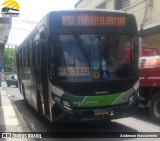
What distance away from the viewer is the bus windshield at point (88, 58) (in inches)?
336

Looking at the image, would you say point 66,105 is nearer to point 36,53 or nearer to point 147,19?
point 36,53

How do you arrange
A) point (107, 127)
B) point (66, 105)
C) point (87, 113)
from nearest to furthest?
point (66, 105)
point (87, 113)
point (107, 127)

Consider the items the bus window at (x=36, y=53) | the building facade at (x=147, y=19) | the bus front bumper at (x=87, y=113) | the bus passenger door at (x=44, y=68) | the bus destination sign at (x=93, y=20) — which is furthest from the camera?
the building facade at (x=147, y=19)

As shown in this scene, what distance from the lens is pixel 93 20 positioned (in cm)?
898

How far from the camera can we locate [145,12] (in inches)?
813

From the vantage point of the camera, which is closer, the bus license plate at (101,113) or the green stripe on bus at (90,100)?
the green stripe on bus at (90,100)

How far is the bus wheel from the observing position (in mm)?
11197

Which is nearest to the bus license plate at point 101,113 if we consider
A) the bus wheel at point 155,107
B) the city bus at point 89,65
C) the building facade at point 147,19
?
the city bus at point 89,65

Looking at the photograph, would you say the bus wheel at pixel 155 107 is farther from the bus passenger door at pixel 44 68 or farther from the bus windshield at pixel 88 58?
the bus passenger door at pixel 44 68

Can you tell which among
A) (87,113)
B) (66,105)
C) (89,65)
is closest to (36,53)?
(89,65)

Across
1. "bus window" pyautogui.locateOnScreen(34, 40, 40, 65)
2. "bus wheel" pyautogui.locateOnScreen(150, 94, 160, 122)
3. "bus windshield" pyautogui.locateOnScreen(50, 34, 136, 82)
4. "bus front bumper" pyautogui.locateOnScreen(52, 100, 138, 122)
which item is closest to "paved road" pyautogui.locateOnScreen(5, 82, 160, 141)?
"bus wheel" pyautogui.locateOnScreen(150, 94, 160, 122)

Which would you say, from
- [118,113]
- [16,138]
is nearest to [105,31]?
[118,113]

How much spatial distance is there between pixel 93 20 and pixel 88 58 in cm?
104

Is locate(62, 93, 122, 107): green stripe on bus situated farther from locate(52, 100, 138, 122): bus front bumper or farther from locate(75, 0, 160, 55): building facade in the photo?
locate(75, 0, 160, 55): building facade
